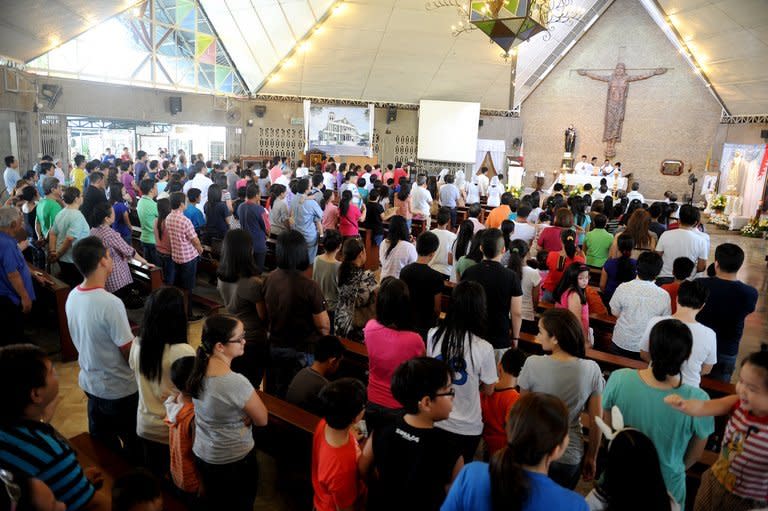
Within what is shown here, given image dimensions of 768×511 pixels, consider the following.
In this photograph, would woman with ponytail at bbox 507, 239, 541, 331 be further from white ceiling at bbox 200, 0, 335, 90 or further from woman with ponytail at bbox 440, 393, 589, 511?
white ceiling at bbox 200, 0, 335, 90

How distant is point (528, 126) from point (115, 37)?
13320 mm

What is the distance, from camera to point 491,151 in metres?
18.2

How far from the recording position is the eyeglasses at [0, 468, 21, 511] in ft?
4.83

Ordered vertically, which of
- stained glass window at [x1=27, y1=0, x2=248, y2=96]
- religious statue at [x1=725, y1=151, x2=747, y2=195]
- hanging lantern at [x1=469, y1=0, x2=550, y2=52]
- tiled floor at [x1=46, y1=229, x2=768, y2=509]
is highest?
stained glass window at [x1=27, y1=0, x2=248, y2=96]

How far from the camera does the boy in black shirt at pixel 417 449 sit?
1.75m

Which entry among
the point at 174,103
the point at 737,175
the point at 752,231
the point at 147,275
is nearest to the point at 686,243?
the point at 147,275

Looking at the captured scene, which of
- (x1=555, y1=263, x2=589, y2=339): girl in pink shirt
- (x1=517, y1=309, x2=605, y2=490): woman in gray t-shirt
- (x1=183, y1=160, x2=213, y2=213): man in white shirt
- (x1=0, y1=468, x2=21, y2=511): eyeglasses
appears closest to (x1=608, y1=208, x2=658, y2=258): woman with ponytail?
(x1=555, y1=263, x2=589, y2=339): girl in pink shirt

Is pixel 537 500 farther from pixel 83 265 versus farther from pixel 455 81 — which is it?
pixel 455 81

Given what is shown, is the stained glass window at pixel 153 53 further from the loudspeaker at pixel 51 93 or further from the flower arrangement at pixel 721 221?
the flower arrangement at pixel 721 221

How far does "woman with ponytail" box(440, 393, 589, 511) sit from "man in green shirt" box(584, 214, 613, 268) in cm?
457

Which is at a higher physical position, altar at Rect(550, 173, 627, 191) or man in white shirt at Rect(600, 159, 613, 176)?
man in white shirt at Rect(600, 159, 613, 176)

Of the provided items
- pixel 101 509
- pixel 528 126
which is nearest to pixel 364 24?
pixel 528 126

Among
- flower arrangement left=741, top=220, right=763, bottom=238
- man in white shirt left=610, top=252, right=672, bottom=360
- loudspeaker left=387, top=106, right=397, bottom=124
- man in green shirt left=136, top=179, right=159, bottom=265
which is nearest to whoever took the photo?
man in white shirt left=610, top=252, right=672, bottom=360

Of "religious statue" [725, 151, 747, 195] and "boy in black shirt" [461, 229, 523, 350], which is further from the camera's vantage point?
"religious statue" [725, 151, 747, 195]
